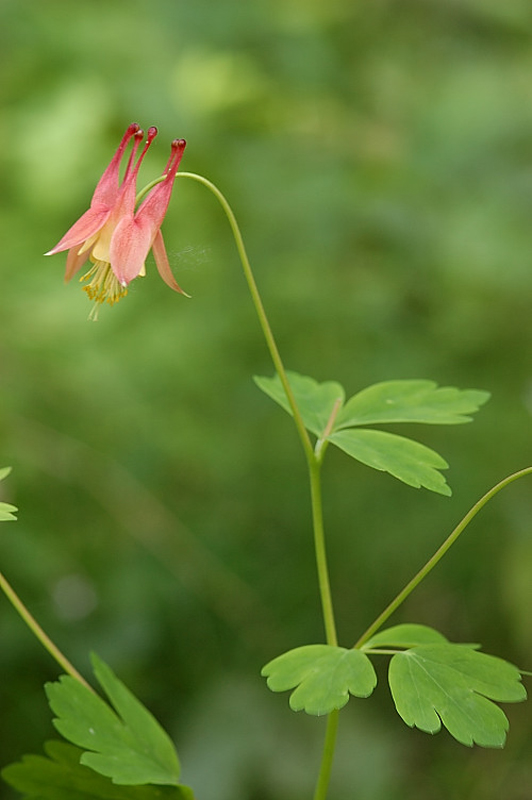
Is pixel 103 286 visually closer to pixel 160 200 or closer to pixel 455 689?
pixel 160 200

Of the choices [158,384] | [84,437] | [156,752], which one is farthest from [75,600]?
[156,752]

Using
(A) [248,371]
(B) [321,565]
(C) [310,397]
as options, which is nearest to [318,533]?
(B) [321,565]

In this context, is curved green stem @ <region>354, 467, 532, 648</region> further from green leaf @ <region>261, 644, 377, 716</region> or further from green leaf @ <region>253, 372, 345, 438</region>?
green leaf @ <region>253, 372, 345, 438</region>

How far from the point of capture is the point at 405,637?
3.57ft

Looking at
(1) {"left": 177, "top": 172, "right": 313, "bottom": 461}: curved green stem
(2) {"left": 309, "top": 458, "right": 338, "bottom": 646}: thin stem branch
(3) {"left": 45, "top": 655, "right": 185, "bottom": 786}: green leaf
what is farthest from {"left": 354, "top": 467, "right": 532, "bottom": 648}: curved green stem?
(3) {"left": 45, "top": 655, "right": 185, "bottom": 786}: green leaf

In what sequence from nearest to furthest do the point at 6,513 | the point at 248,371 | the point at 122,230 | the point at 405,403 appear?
the point at 6,513 → the point at 122,230 → the point at 405,403 → the point at 248,371

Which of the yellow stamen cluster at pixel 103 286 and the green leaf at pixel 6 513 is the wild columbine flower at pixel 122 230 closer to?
the yellow stamen cluster at pixel 103 286

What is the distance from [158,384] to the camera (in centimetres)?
305

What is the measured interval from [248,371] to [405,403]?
6.20 ft

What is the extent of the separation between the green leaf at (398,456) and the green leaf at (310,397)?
0.07 metres

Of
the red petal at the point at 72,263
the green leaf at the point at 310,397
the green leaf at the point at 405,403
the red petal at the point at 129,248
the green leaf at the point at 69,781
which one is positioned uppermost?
the red petal at the point at 72,263

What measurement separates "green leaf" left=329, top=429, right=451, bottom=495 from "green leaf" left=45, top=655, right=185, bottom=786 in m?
0.40

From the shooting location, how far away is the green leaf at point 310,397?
1201mm

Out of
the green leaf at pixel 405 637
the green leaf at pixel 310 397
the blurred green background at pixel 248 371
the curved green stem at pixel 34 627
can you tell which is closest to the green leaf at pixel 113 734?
the curved green stem at pixel 34 627
